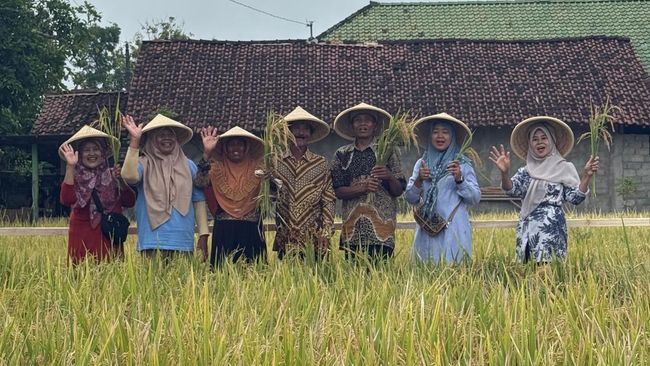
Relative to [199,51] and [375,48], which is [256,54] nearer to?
[199,51]

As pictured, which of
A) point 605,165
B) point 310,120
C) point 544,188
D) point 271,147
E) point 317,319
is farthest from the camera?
point 605,165

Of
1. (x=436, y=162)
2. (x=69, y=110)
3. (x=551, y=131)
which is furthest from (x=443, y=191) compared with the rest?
(x=69, y=110)

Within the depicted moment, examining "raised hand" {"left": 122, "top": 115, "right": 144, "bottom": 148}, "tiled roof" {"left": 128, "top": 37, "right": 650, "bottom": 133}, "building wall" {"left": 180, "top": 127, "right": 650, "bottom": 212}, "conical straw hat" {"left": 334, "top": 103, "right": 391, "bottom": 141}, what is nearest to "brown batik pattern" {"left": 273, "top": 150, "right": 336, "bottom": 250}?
"conical straw hat" {"left": 334, "top": 103, "right": 391, "bottom": 141}

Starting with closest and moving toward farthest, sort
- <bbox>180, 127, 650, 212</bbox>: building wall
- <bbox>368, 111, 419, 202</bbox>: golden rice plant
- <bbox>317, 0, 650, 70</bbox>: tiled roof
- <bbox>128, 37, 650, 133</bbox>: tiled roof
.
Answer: <bbox>368, 111, 419, 202</bbox>: golden rice plant, <bbox>180, 127, 650, 212</bbox>: building wall, <bbox>128, 37, 650, 133</bbox>: tiled roof, <bbox>317, 0, 650, 70</bbox>: tiled roof

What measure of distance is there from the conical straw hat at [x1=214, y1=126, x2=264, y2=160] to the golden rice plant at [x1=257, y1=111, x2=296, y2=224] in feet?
0.59

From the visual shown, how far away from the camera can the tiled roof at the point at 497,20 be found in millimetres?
22141

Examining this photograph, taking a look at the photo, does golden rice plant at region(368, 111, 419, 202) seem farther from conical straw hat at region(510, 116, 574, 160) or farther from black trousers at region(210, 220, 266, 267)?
black trousers at region(210, 220, 266, 267)

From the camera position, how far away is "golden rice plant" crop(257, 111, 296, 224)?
437cm

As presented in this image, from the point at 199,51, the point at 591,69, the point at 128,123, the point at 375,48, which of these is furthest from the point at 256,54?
the point at 128,123

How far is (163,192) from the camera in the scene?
4566 mm

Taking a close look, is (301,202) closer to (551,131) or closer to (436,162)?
(436,162)

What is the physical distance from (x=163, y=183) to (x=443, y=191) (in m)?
1.46

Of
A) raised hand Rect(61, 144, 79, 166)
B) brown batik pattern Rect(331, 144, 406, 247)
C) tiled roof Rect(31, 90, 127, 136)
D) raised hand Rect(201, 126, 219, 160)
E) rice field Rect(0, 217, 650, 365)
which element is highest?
tiled roof Rect(31, 90, 127, 136)

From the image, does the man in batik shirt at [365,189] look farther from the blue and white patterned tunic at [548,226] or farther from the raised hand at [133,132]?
the raised hand at [133,132]
